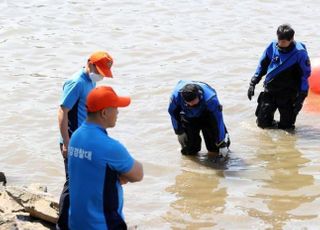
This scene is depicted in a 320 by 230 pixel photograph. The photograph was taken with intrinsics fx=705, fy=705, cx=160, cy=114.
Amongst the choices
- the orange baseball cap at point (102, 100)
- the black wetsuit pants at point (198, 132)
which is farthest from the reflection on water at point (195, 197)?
the orange baseball cap at point (102, 100)

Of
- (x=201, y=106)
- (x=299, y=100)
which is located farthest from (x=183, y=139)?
(x=299, y=100)

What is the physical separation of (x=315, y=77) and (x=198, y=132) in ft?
12.2

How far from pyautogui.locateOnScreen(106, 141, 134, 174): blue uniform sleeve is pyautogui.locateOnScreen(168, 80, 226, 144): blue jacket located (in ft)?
12.4

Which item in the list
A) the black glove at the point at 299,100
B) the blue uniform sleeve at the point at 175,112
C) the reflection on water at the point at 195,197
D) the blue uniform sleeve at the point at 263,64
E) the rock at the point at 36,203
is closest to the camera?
the rock at the point at 36,203

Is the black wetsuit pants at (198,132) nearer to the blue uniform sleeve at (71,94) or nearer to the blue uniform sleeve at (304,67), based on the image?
the blue uniform sleeve at (304,67)

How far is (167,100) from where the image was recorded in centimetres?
1145

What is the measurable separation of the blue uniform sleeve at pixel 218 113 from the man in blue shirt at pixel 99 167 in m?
3.73

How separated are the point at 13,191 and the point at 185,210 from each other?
6.06 feet

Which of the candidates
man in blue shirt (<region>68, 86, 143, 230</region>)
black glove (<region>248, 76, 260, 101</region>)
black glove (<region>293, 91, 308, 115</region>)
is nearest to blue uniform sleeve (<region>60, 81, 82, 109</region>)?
man in blue shirt (<region>68, 86, 143, 230</region>)

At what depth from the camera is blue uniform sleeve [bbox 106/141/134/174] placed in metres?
4.39

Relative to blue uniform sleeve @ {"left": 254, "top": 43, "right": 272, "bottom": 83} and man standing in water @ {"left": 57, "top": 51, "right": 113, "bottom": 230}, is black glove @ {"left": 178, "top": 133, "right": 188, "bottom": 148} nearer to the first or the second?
blue uniform sleeve @ {"left": 254, "top": 43, "right": 272, "bottom": 83}

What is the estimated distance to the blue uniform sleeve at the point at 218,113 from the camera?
26.9 ft

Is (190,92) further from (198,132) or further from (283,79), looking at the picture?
(283,79)

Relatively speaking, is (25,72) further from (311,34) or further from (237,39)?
(311,34)
